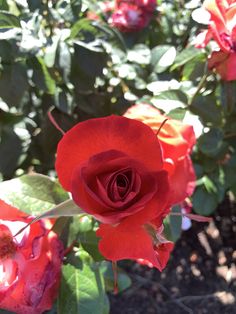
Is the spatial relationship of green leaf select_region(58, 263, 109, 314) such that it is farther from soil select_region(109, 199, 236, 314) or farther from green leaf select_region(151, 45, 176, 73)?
soil select_region(109, 199, 236, 314)

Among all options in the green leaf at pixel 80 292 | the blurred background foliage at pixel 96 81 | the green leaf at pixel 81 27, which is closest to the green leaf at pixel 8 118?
the blurred background foliage at pixel 96 81

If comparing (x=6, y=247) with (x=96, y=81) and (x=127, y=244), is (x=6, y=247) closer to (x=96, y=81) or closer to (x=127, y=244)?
(x=127, y=244)

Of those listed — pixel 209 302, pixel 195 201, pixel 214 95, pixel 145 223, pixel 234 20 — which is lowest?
pixel 209 302

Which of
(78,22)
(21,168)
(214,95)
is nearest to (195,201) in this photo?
(214,95)

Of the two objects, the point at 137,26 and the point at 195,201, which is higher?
the point at 137,26

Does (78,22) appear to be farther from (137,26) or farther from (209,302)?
(209,302)

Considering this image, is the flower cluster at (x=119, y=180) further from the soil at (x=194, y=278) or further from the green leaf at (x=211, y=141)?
the soil at (x=194, y=278)

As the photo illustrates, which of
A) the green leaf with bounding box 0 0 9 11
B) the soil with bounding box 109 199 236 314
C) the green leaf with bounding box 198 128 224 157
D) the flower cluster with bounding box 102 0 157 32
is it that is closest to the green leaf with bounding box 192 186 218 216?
the green leaf with bounding box 198 128 224 157
